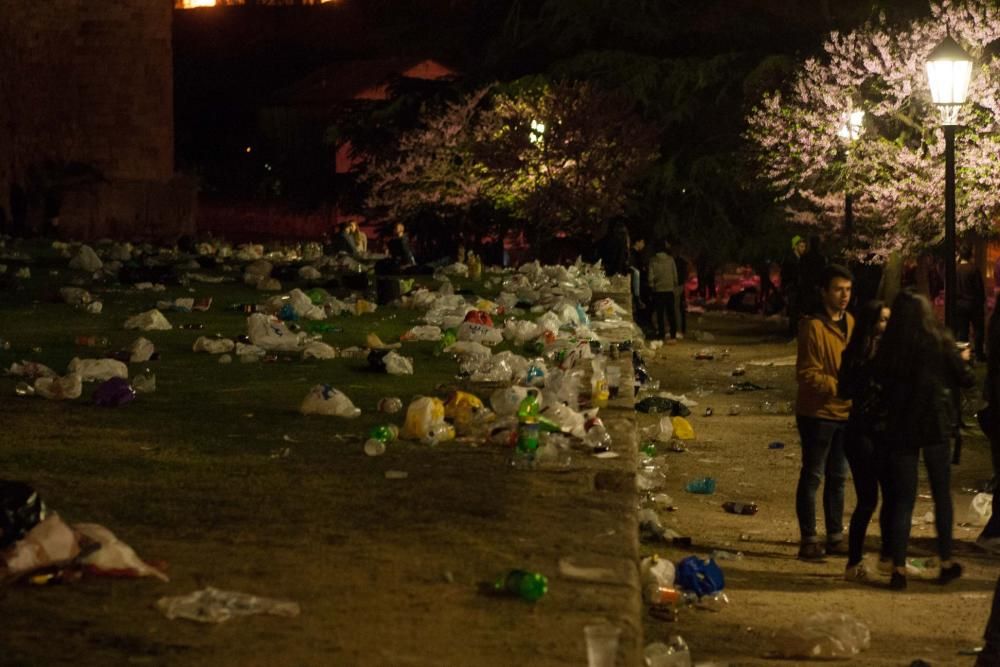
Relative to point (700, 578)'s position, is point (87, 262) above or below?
above

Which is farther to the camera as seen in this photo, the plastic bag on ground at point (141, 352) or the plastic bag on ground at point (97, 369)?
the plastic bag on ground at point (141, 352)

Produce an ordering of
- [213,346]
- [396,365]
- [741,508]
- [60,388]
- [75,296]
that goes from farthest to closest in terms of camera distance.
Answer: [75,296], [213,346], [396,365], [741,508], [60,388]

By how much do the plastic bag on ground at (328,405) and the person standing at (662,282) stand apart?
576 inches

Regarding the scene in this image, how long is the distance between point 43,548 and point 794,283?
2056cm

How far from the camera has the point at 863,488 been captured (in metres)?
7.82

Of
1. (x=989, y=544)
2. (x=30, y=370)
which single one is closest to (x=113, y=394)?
(x=30, y=370)

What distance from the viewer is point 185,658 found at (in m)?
4.23

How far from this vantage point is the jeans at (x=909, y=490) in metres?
7.49

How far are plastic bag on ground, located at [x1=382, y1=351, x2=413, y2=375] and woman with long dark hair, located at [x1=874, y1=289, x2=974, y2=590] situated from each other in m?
3.92

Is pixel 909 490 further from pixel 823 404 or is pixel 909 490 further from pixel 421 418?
pixel 421 418

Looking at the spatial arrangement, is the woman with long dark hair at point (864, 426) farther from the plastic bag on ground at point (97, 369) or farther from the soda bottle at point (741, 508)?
the plastic bag on ground at point (97, 369)

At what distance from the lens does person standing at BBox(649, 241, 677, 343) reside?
22938mm

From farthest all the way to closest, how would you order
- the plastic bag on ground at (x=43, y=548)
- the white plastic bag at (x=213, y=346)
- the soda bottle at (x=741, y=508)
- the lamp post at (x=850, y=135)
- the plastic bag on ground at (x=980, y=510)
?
the lamp post at (x=850, y=135), the white plastic bag at (x=213, y=346), the soda bottle at (x=741, y=508), the plastic bag on ground at (x=980, y=510), the plastic bag on ground at (x=43, y=548)

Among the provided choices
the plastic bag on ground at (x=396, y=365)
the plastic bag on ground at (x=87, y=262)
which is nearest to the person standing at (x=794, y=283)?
the plastic bag on ground at (x=87, y=262)
